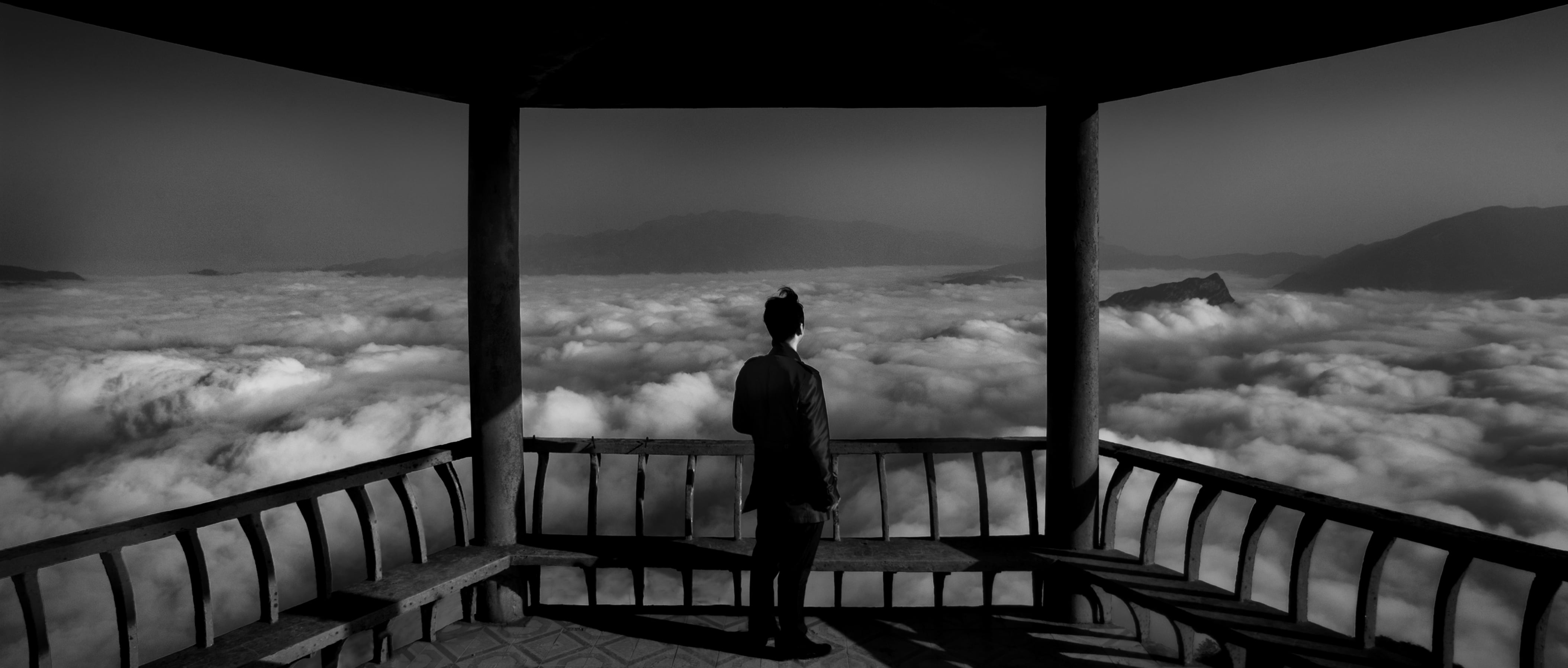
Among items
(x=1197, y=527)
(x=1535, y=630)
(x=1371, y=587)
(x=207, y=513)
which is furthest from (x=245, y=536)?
(x=1535, y=630)

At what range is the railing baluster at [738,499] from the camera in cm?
575

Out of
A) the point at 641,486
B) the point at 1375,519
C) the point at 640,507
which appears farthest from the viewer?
the point at 640,507

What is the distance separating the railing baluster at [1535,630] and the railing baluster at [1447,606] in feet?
0.79

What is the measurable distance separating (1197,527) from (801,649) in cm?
261

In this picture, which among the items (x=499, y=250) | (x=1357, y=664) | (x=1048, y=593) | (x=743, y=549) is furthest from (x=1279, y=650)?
(x=499, y=250)

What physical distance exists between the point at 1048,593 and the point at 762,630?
2146 millimetres

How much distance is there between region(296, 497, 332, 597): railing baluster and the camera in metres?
4.78

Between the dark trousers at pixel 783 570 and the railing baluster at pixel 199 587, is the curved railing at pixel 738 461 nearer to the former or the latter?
the dark trousers at pixel 783 570

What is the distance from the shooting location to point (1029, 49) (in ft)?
15.3

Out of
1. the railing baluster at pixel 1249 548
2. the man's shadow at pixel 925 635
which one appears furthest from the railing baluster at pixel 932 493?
the railing baluster at pixel 1249 548

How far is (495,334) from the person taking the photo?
18.0 ft

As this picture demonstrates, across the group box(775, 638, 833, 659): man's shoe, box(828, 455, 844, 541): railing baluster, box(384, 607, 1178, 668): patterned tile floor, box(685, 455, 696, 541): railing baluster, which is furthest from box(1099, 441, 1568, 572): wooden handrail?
box(685, 455, 696, 541): railing baluster

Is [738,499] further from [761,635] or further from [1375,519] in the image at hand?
[1375,519]

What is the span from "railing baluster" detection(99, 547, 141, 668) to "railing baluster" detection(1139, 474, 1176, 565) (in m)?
5.54
